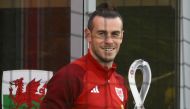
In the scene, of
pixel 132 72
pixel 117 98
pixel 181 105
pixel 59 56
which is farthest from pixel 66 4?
pixel 117 98

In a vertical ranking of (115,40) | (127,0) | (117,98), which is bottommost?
(117,98)

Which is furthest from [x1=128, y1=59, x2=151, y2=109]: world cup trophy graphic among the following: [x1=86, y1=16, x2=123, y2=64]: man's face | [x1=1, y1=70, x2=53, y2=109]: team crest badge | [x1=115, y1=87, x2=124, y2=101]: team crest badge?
[x1=86, y1=16, x2=123, y2=64]: man's face

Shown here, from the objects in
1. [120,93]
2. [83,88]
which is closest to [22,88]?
[120,93]

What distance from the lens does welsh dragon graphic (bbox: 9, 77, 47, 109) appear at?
3.88 meters

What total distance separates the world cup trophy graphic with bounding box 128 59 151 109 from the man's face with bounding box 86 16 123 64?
2118 millimetres

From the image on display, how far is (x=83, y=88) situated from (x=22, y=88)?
206 centimetres

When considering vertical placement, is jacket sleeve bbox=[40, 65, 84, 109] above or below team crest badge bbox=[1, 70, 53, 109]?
above

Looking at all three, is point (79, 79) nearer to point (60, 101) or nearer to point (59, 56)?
Answer: point (60, 101)

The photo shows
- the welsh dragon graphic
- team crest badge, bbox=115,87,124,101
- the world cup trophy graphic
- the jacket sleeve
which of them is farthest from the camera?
the world cup trophy graphic

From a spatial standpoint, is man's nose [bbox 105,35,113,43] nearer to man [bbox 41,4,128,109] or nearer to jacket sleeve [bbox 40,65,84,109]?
man [bbox 41,4,128,109]

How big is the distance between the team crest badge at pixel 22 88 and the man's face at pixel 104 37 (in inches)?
78.6

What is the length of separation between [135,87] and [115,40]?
2161mm

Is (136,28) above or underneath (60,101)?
above

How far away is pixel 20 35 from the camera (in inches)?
159
